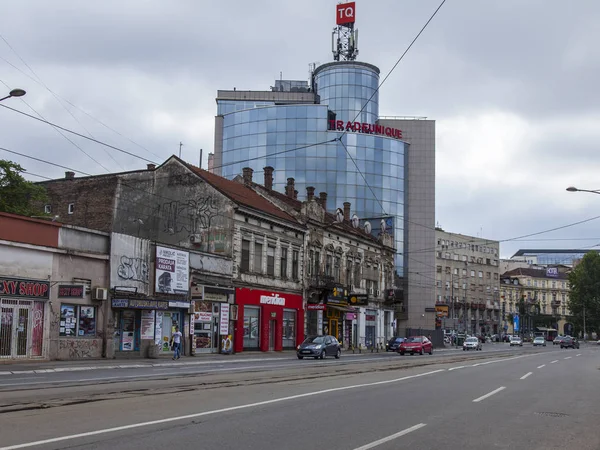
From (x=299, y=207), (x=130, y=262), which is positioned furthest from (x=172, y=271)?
(x=299, y=207)

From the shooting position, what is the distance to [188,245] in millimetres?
44656

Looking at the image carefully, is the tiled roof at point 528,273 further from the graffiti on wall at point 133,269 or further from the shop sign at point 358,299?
the graffiti on wall at point 133,269

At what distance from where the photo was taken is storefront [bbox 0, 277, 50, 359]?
27.0 meters

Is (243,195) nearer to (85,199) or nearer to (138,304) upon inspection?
(85,199)

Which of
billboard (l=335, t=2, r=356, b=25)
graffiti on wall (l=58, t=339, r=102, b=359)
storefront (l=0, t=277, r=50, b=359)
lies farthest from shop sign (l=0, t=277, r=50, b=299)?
billboard (l=335, t=2, r=356, b=25)

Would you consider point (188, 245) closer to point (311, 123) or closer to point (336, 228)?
point (336, 228)

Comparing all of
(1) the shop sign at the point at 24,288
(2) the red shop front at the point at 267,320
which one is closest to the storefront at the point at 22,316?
(1) the shop sign at the point at 24,288

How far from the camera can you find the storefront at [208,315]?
38.9 metres

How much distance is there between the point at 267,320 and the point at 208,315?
7.21m

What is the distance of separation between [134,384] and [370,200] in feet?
228

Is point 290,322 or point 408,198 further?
point 408,198

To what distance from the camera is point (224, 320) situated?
41281 mm

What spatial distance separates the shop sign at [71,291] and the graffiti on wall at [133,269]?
3.50 metres

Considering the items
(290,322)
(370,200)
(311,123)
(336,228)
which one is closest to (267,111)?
(311,123)
